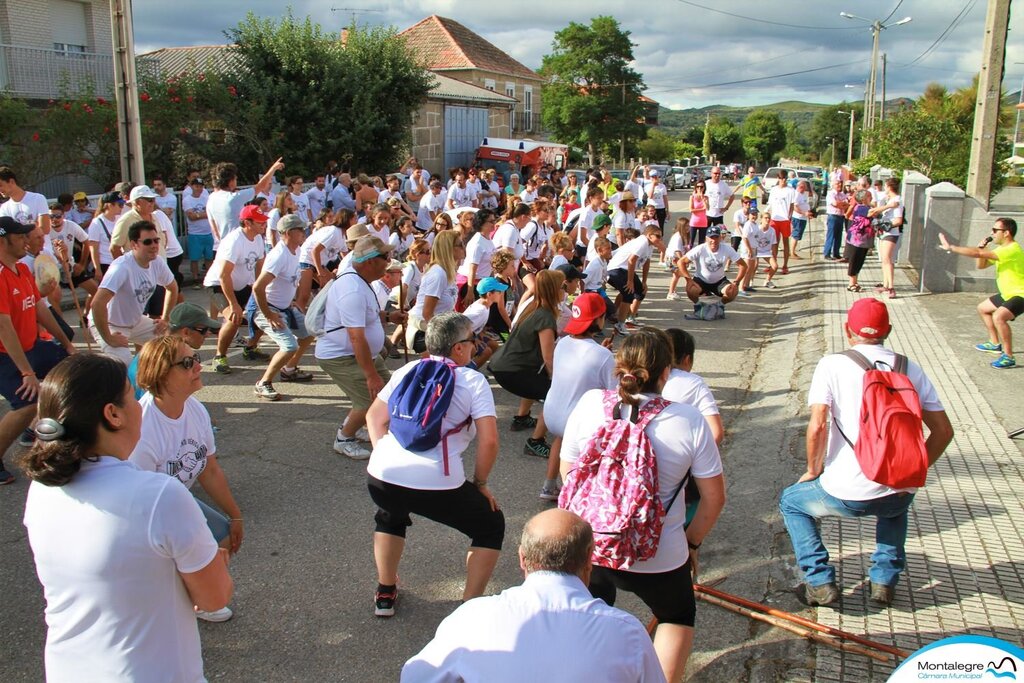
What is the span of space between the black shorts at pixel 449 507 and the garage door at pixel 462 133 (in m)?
28.9

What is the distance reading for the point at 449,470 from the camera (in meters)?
3.81

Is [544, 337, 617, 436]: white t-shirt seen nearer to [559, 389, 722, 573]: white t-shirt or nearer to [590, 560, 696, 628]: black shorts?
[559, 389, 722, 573]: white t-shirt

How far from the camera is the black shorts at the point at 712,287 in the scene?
11.8m

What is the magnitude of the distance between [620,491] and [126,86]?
12.0m

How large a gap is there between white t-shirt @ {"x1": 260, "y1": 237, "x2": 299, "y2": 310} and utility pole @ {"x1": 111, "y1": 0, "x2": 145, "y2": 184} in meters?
6.14

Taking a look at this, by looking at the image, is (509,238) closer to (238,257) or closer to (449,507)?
(238,257)

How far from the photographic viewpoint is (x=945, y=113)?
94.6 feet

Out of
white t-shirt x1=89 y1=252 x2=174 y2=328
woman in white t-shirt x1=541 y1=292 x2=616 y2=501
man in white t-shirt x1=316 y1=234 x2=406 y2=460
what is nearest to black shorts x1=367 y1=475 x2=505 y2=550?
woman in white t-shirt x1=541 y1=292 x2=616 y2=501

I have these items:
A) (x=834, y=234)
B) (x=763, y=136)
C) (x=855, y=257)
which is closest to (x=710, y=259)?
(x=855, y=257)

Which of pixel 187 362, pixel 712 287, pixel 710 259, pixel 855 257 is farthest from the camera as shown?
pixel 855 257

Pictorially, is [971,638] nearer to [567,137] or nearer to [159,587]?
[159,587]

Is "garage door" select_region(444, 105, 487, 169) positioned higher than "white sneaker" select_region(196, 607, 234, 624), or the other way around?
"garage door" select_region(444, 105, 487, 169)

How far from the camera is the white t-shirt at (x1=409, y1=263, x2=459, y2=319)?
23.9 ft

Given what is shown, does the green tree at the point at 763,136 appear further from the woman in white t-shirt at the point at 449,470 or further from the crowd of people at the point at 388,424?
the woman in white t-shirt at the point at 449,470
